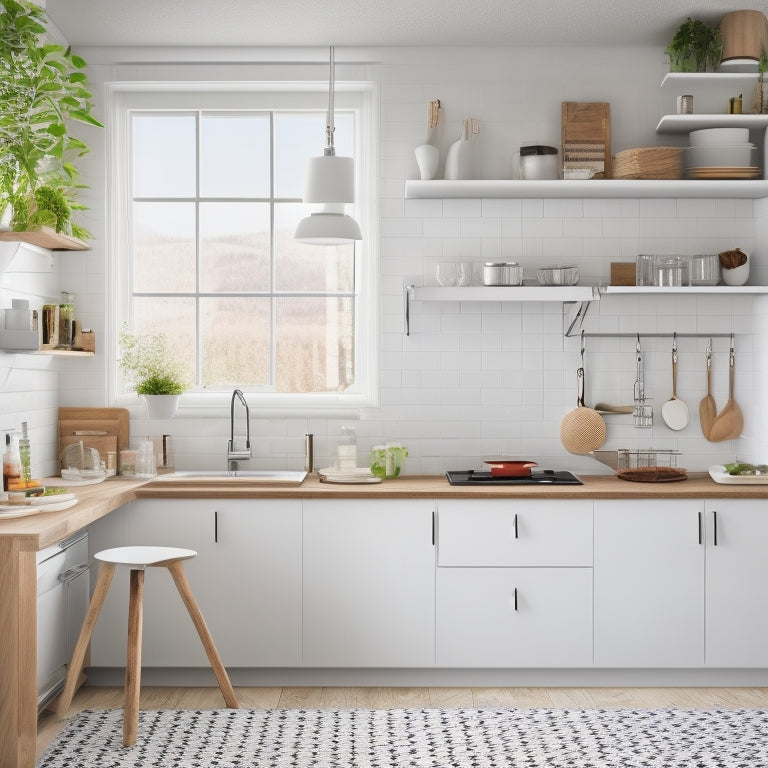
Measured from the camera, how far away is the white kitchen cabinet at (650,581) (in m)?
3.81

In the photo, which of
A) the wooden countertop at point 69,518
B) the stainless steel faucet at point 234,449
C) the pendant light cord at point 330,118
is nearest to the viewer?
the wooden countertop at point 69,518

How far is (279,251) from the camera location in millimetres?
4570

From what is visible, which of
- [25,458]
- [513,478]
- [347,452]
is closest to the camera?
[25,458]

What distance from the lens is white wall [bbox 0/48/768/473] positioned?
4410 mm

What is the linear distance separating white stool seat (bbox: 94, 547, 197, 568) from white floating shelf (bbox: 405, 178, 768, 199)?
196cm

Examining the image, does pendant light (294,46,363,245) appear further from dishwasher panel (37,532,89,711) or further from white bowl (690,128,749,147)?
white bowl (690,128,749,147)

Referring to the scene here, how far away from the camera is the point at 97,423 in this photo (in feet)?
14.3

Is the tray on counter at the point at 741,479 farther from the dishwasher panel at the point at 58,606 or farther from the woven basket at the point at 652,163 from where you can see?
the dishwasher panel at the point at 58,606

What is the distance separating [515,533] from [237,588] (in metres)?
1.20

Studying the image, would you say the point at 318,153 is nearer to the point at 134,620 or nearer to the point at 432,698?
the point at 134,620

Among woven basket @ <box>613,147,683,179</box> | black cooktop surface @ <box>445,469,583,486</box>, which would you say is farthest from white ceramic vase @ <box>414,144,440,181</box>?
black cooktop surface @ <box>445,469,583,486</box>

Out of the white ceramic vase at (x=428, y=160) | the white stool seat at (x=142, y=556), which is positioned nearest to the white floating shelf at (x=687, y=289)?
the white ceramic vase at (x=428, y=160)

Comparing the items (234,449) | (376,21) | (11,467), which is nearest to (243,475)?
(234,449)

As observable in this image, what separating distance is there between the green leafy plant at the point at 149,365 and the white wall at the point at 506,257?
16 centimetres
